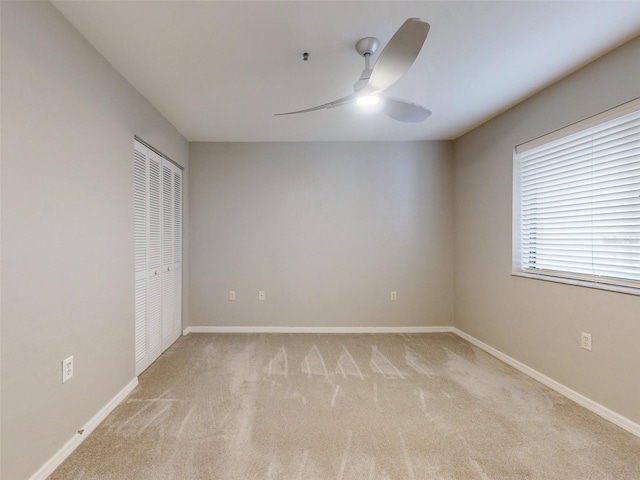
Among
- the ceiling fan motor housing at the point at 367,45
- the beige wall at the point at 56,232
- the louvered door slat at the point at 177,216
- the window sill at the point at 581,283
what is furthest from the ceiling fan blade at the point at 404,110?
the louvered door slat at the point at 177,216

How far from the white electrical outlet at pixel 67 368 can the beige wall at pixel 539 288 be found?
10.8 ft

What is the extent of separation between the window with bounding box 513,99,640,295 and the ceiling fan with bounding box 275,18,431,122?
1.22m

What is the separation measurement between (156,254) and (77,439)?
158cm

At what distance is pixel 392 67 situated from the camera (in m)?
1.47

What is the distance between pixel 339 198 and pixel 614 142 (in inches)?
98.1

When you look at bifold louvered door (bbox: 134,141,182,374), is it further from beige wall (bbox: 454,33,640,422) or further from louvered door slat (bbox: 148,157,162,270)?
beige wall (bbox: 454,33,640,422)

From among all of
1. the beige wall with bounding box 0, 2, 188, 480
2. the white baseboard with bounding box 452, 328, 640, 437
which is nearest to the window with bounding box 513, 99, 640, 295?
the white baseboard with bounding box 452, 328, 640, 437

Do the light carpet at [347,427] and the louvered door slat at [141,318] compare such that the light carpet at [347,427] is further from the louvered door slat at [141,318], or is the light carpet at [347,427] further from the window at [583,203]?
the window at [583,203]

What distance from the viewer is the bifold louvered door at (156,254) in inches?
103

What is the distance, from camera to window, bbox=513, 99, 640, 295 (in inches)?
75.6

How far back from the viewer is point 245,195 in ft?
12.5

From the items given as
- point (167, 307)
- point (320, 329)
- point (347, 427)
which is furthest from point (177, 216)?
point (347, 427)

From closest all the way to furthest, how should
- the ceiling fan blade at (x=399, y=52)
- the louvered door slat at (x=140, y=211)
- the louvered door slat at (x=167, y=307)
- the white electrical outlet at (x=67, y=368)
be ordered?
1. the ceiling fan blade at (x=399, y=52)
2. the white electrical outlet at (x=67, y=368)
3. the louvered door slat at (x=140, y=211)
4. the louvered door slat at (x=167, y=307)

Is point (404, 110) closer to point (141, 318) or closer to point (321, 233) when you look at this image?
point (321, 233)
